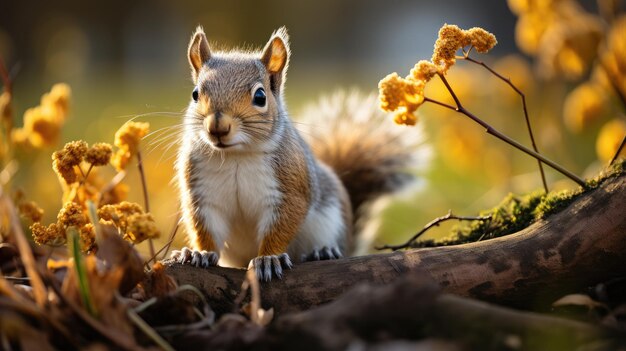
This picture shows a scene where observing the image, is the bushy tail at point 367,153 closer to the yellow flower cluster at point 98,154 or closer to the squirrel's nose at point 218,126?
the squirrel's nose at point 218,126

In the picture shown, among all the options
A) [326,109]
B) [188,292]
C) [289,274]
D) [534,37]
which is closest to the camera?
[188,292]

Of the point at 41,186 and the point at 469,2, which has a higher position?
the point at 469,2

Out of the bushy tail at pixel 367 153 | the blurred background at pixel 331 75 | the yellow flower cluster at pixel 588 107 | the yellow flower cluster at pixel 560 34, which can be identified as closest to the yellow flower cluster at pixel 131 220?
the blurred background at pixel 331 75

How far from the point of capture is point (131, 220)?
1.44 meters

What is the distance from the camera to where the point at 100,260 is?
1.37m

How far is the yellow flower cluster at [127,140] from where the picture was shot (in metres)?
1.86

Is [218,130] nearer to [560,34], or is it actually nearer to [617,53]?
[560,34]

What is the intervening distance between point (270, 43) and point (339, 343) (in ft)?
4.29

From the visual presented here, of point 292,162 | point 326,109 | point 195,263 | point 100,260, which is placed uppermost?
point 326,109

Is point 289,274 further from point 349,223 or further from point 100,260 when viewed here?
point 349,223

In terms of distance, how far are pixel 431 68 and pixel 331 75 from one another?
20.4ft

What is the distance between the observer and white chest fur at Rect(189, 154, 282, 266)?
6.65 ft

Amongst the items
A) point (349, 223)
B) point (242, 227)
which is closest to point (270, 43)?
point (242, 227)

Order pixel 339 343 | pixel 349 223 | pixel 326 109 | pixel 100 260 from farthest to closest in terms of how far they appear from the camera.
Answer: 1. pixel 326 109
2. pixel 349 223
3. pixel 100 260
4. pixel 339 343
